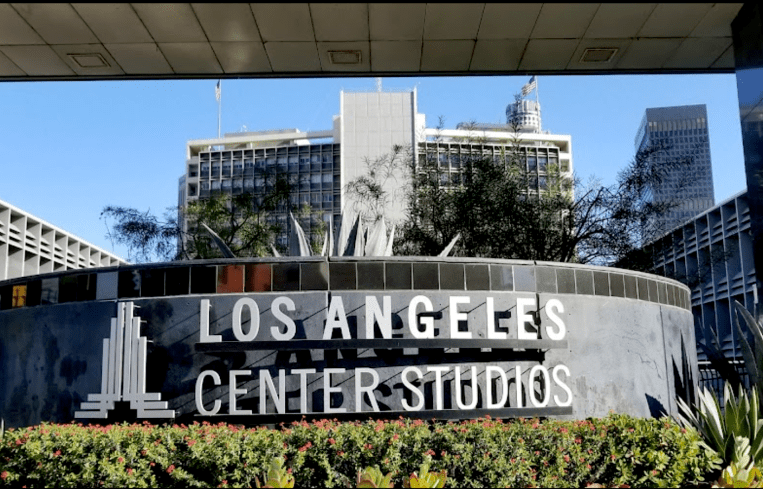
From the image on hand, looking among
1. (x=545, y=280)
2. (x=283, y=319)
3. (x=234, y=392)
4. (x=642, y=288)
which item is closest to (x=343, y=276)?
(x=283, y=319)

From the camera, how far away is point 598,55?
11.2 meters

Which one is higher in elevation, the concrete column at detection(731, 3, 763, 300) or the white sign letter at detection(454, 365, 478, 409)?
the concrete column at detection(731, 3, 763, 300)

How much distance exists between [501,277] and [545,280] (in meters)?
0.62

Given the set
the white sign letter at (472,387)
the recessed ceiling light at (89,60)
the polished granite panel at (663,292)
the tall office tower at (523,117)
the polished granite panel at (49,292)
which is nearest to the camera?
the white sign letter at (472,387)

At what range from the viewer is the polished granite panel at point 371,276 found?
9531 millimetres

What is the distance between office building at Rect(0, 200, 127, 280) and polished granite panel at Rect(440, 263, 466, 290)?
49.6 meters

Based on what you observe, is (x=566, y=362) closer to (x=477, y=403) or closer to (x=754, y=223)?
(x=477, y=403)

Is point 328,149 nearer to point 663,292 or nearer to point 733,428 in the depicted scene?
point 663,292

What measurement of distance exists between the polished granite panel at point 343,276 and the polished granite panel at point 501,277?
5.65 ft

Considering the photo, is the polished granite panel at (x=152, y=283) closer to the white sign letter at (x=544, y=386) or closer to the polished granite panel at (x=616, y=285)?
the white sign letter at (x=544, y=386)

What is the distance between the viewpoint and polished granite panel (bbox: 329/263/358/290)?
950 centimetres

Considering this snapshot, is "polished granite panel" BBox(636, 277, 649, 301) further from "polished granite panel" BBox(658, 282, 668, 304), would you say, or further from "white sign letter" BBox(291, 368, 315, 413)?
"white sign letter" BBox(291, 368, 315, 413)

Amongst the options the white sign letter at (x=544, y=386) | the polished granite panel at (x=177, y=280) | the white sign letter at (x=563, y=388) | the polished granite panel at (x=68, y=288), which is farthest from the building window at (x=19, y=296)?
the white sign letter at (x=563, y=388)

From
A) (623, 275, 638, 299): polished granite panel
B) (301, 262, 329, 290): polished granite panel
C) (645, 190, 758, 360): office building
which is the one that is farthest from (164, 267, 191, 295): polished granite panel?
(645, 190, 758, 360): office building
